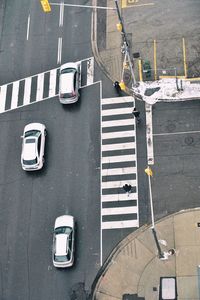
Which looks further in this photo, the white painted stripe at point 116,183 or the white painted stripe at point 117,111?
the white painted stripe at point 117,111

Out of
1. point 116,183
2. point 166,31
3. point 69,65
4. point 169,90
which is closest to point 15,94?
point 69,65

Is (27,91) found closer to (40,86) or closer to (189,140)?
(40,86)

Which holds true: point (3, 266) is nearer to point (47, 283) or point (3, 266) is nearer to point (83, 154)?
point (47, 283)

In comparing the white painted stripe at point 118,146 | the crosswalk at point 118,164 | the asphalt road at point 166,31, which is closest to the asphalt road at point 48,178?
the white painted stripe at point 118,146

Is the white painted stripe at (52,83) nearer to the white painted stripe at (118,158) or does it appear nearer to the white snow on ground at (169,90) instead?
the white snow on ground at (169,90)

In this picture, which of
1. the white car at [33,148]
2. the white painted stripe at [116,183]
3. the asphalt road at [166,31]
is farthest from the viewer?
the asphalt road at [166,31]

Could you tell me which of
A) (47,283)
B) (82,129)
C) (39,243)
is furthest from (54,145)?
(47,283)
